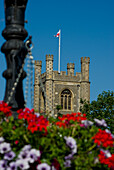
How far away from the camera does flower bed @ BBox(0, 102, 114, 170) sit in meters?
3.64

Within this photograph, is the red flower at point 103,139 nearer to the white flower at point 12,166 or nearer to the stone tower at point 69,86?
the white flower at point 12,166

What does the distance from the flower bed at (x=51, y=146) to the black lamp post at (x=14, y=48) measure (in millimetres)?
1431

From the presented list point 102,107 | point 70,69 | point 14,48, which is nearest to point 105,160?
point 14,48

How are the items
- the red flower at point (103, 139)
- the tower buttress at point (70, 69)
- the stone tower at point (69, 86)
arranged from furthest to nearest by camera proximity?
the tower buttress at point (70, 69) < the stone tower at point (69, 86) < the red flower at point (103, 139)

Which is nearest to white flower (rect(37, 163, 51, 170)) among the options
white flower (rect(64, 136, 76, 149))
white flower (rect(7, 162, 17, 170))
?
white flower (rect(7, 162, 17, 170))

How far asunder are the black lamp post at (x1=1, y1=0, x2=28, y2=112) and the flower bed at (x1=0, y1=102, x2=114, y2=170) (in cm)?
143

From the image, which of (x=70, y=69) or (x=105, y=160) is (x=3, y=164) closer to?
(x=105, y=160)

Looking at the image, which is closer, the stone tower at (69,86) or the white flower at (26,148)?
the white flower at (26,148)

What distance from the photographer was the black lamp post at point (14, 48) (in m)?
5.47

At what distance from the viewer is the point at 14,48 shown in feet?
18.3

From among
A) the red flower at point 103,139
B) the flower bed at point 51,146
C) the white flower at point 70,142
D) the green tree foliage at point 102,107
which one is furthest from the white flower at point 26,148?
the green tree foliage at point 102,107

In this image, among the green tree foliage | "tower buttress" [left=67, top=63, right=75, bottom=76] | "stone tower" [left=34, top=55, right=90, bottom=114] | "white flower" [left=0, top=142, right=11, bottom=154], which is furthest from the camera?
"tower buttress" [left=67, top=63, right=75, bottom=76]

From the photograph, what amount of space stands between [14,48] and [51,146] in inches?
92.1

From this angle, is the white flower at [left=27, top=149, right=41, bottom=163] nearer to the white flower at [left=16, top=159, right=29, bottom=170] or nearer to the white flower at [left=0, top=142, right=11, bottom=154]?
the white flower at [left=16, top=159, right=29, bottom=170]
